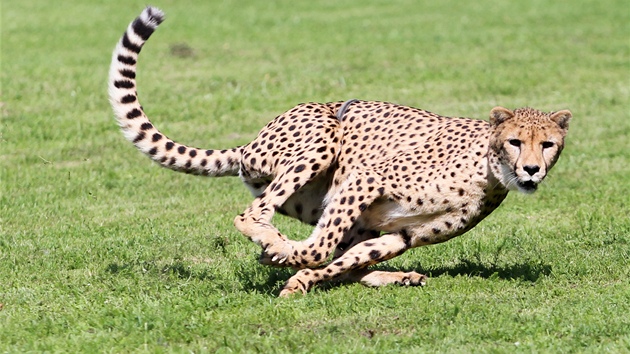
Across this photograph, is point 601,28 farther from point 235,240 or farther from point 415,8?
point 235,240

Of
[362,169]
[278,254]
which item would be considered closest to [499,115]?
[362,169]

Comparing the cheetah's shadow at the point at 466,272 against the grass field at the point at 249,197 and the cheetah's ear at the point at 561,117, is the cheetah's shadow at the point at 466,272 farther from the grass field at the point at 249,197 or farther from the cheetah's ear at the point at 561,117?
the cheetah's ear at the point at 561,117

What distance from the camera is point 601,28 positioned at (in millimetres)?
19891

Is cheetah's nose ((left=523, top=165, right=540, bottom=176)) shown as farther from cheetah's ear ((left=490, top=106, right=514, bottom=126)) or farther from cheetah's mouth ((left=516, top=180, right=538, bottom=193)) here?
cheetah's ear ((left=490, top=106, right=514, bottom=126))

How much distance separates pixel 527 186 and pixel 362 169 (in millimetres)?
1146

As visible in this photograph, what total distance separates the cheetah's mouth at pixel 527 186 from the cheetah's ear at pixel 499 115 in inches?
17.1

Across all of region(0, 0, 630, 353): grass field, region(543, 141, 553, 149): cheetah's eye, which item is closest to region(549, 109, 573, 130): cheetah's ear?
region(543, 141, 553, 149): cheetah's eye

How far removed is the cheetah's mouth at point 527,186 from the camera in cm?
643

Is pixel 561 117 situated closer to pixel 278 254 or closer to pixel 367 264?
pixel 367 264

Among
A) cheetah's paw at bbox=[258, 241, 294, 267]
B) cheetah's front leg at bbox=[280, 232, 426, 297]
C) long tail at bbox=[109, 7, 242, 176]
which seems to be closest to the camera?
cheetah's paw at bbox=[258, 241, 294, 267]

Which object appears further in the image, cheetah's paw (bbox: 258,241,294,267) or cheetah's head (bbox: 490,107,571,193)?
cheetah's paw (bbox: 258,241,294,267)

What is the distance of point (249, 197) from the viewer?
10.1 m

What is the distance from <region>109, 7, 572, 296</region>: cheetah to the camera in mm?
6672

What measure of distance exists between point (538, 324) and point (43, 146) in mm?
7243
